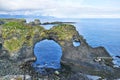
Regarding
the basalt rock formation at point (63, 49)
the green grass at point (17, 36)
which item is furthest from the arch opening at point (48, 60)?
the green grass at point (17, 36)

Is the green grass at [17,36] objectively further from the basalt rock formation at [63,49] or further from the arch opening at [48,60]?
the arch opening at [48,60]

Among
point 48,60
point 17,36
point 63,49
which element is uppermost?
point 17,36

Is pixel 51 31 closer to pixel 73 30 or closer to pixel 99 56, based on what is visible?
pixel 73 30

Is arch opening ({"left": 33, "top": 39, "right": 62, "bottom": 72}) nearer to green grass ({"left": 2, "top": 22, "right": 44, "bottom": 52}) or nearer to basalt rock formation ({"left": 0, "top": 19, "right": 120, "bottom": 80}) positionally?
basalt rock formation ({"left": 0, "top": 19, "right": 120, "bottom": 80})

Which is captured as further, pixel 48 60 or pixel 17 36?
pixel 48 60

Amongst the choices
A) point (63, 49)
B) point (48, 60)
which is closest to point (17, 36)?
point (48, 60)

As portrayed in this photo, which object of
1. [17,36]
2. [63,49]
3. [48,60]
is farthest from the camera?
[48,60]

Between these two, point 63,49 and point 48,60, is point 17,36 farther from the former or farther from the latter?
point 63,49

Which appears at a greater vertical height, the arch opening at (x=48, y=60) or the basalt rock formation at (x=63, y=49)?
the basalt rock formation at (x=63, y=49)
